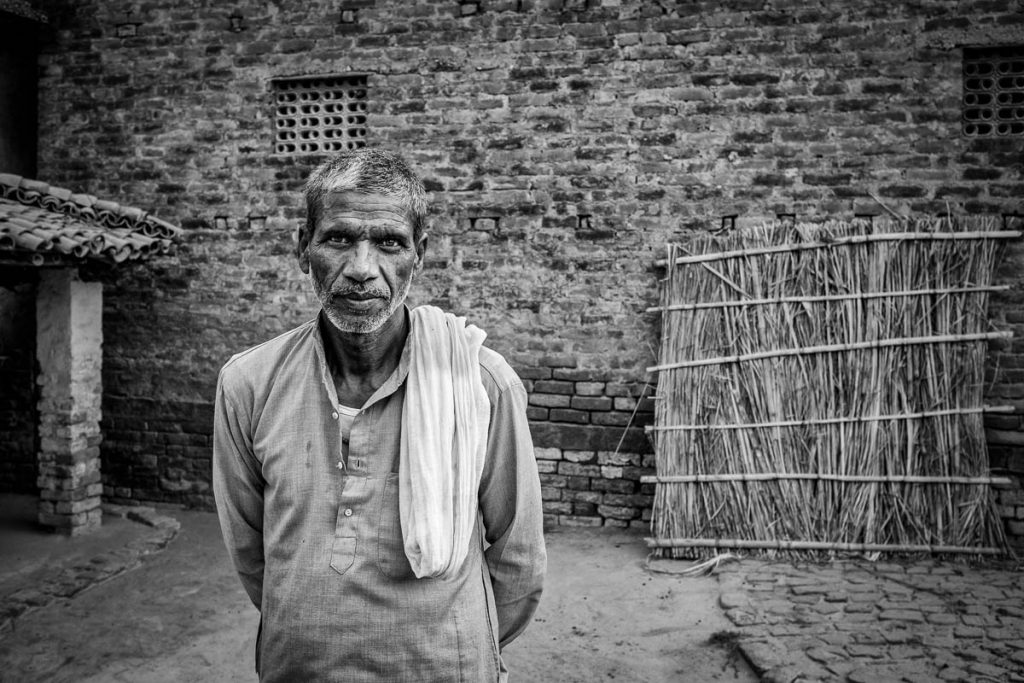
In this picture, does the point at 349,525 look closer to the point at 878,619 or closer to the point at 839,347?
the point at 878,619

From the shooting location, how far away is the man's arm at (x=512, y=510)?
1.87 metres

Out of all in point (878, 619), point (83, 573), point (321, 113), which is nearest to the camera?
point (878, 619)

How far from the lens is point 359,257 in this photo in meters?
1.81

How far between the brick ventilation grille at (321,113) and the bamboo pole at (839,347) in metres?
3.07

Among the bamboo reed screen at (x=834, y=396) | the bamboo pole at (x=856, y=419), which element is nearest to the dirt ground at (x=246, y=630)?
the bamboo reed screen at (x=834, y=396)

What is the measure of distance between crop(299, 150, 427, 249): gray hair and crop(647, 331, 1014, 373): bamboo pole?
11.9 ft

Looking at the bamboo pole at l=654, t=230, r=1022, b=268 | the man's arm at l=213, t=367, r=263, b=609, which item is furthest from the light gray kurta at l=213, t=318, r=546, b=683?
the bamboo pole at l=654, t=230, r=1022, b=268

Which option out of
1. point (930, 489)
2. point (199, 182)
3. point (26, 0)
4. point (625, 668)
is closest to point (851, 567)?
point (930, 489)

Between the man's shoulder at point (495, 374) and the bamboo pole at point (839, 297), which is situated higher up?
the bamboo pole at point (839, 297)

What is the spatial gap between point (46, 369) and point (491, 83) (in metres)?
3.91

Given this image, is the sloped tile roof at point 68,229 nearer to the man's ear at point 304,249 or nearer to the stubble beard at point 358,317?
the man's ear at point 304,249

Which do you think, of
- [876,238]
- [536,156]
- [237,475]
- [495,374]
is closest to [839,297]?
[876,238]

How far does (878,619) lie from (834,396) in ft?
4.80

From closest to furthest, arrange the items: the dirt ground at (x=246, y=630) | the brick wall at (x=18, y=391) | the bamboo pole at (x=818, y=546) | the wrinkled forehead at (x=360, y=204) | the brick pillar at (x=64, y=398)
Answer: the wrinkled forehead at (x=360, y=204) → the dirt ground at (x=246, y=630) → the bamboo pole at (x=818, y=546) → the brick pillar at (x=64, y=398) → the brick wall at (x=18, y=391)
